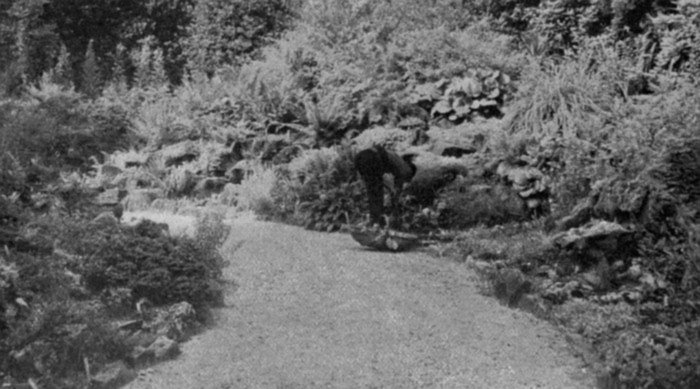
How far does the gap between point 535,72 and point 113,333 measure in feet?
22.1

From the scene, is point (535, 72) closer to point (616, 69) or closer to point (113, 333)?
point (616, 69)

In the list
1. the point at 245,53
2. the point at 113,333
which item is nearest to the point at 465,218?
the point at 113,333

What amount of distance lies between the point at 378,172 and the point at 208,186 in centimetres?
341

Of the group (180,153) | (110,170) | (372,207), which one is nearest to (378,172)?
(372,207)

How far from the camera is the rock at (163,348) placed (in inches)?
219

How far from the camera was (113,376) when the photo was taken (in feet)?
16.9

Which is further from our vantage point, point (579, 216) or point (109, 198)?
point (109, 198)

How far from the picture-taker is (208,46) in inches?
643

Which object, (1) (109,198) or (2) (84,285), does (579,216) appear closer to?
(2) (84,285)

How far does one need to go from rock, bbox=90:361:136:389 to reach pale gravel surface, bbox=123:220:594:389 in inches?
3.8

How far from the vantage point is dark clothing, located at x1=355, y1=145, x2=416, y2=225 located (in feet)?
28.8

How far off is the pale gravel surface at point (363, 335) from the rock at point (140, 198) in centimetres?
349

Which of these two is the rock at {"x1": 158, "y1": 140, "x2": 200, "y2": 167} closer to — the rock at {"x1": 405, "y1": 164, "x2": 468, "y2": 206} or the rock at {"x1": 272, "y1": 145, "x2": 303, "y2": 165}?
the rock at {"x1": 272, "y1": 145, "x2": 303, "y2": 165}

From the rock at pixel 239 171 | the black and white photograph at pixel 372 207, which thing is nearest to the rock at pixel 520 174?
the black and white photograph at pixel 372 207
